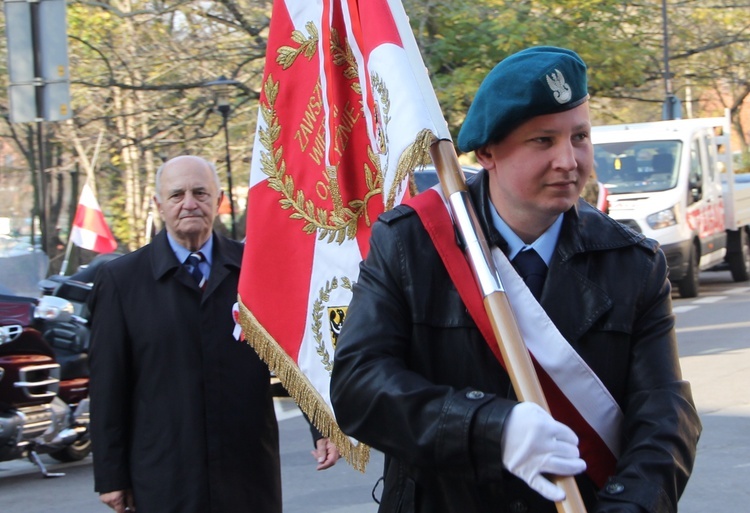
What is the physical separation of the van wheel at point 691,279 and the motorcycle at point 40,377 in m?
9.73

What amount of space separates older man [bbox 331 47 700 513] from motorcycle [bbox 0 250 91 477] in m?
5.77

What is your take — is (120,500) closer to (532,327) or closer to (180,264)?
(180,264)

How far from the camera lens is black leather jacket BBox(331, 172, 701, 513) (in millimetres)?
2047

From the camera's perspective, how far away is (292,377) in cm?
359

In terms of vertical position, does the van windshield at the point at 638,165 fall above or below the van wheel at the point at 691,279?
above

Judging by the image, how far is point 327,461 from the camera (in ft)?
12.3

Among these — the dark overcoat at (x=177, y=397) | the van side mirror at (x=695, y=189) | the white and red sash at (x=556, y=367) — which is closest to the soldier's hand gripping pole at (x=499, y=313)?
the white and red sash at (x=556, y=367)

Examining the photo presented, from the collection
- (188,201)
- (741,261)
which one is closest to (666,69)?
(741,261)

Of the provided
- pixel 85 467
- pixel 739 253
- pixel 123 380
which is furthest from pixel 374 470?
pixel 739 253

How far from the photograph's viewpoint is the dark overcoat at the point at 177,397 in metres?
3.82

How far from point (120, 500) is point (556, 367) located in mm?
2126

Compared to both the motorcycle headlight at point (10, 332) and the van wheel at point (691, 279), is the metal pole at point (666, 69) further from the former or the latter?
the motorcycle headlight at point (10, 332)

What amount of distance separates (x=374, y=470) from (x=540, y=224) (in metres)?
5.57

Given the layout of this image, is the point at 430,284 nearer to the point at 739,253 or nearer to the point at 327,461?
the point at 327,461
